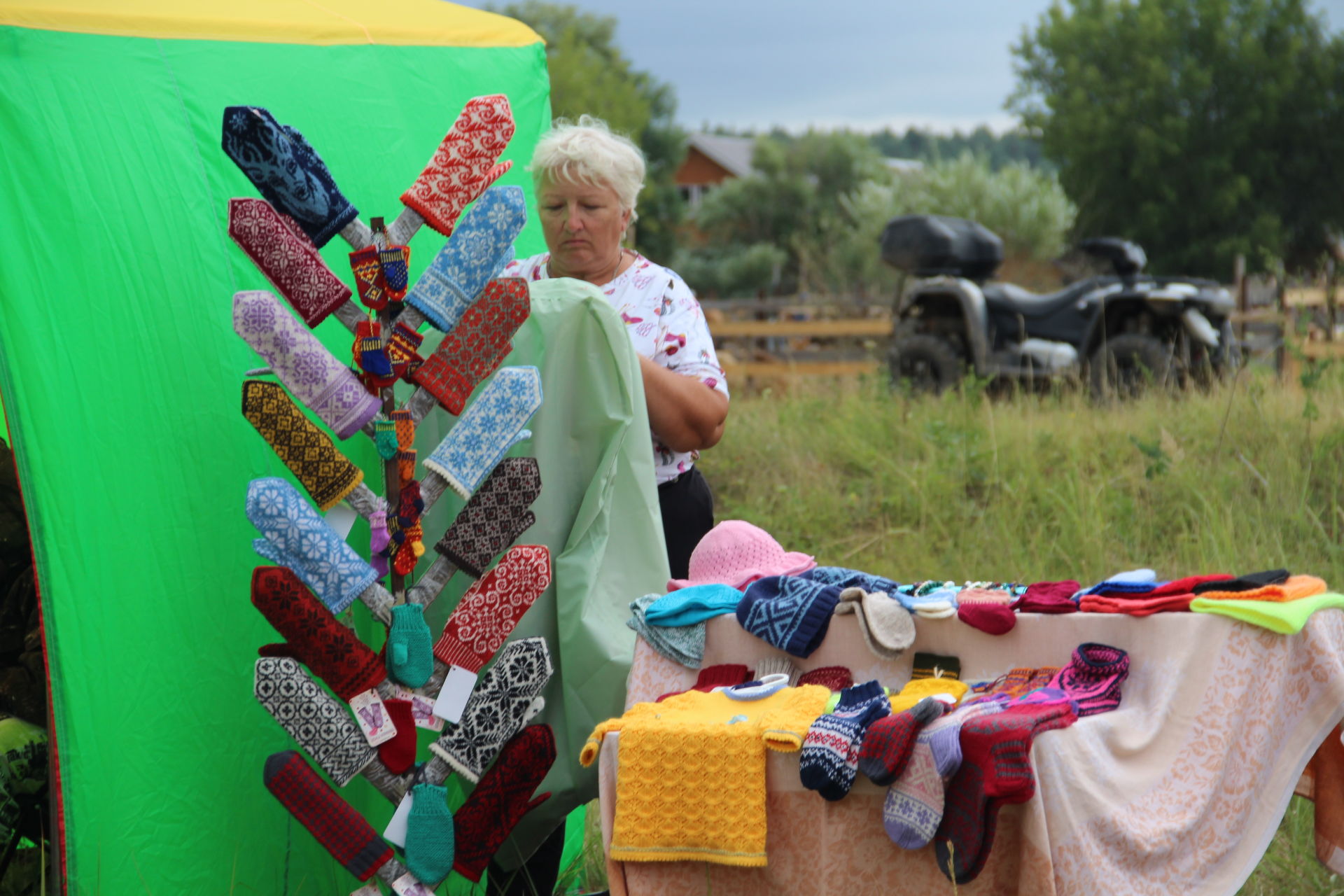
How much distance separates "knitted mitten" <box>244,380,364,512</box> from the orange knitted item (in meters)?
1.55

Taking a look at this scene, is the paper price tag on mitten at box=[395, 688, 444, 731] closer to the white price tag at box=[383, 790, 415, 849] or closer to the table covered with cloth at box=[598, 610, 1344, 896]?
the white price tag at box=[383, 790, 415, 849]

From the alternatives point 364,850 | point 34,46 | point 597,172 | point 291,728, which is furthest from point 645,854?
point 34,46

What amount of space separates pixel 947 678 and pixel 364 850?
114 cm

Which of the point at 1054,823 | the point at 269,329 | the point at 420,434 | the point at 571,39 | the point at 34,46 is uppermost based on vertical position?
the point at 571,39

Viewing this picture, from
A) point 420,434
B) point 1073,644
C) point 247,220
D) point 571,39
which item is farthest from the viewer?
point 571,39

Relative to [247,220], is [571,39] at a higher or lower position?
higher

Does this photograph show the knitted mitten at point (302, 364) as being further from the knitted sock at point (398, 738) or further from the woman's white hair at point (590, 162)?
the woman's white hair at point (590, 162)

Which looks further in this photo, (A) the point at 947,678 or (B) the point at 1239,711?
(A) the point at 947,678

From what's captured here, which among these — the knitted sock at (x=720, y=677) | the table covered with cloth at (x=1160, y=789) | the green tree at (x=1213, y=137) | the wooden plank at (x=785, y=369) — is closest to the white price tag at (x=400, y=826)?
the table covered with cloth at (x=1160, y=789)

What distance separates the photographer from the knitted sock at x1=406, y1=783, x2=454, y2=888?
2123 mm

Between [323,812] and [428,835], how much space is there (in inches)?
7.5

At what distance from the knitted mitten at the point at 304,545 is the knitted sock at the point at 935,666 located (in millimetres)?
1069

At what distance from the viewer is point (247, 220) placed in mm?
1975

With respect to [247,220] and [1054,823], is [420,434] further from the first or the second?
[1054,823]
